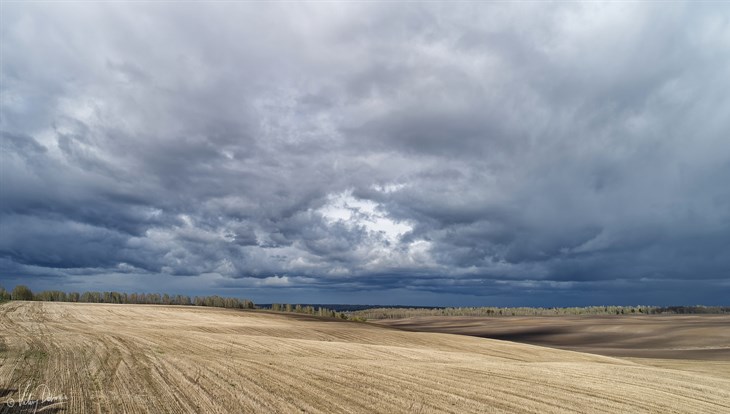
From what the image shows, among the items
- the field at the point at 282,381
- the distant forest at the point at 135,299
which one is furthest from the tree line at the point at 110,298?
the field at the point at 282,381

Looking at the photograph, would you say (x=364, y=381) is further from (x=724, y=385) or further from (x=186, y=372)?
(x=724, y=385)

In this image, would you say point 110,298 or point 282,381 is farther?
point 110,298

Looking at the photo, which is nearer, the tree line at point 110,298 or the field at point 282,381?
the field at point 282,381

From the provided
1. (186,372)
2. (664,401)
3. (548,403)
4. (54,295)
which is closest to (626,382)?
(664,401)

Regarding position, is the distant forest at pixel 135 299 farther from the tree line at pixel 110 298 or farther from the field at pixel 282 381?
the field at pixel 282 381

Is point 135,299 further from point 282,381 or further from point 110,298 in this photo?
point 282,381

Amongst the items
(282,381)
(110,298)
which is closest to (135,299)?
(110,298)

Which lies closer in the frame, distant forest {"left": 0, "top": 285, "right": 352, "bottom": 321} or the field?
the field

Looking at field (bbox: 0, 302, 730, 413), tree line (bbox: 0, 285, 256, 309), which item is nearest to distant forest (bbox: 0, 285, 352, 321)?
tree line (bbox: 0, 285, 256, 309)

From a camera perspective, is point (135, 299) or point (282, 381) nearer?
point (282, 381)

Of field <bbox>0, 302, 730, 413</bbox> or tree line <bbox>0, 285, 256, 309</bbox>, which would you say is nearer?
field <bbox>0, 302, 730, 413</bbox>

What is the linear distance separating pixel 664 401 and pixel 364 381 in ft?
38.4

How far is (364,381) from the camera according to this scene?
19109mm

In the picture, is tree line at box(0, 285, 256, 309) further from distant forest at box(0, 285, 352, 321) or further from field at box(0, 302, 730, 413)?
field at box(0, 302, 730, 413)
